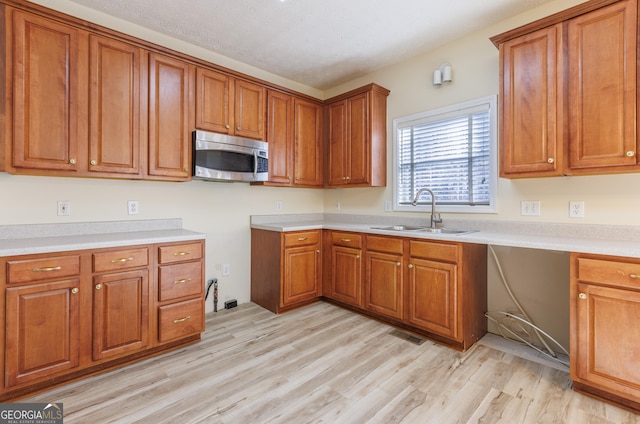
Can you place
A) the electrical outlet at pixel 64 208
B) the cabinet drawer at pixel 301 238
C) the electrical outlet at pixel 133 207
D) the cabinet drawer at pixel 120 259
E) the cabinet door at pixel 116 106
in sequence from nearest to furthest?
the cabinet drawer at pixel 120 259
the cabinet door at pixel 116 106
the electrical outlet at pixel 64 208
the electrical outlet at pixel 133 207
the cabinet drawer at pixel 301 238

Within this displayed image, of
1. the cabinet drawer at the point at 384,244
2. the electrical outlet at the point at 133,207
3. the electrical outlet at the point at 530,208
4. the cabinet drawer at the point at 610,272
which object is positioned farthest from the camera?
the cabinet drawer at the point at 384,244

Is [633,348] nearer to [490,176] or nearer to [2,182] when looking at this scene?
[490,176]

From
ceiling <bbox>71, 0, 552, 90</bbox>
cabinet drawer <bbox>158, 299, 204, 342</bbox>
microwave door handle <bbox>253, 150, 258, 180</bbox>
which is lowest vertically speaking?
cabinet drawer <bbox>158, 299, 204, 342</bbox>

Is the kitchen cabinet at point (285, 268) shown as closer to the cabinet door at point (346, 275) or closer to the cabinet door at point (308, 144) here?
the cabinet door at point (346, 275)

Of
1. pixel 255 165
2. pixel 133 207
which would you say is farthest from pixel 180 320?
pixel 255 165

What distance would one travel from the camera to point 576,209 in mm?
2232

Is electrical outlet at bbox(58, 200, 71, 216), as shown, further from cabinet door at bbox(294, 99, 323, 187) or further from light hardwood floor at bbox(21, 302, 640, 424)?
cabinet door at bbox(294, 99, 323, 187)

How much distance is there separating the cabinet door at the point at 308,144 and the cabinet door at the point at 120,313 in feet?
6.31

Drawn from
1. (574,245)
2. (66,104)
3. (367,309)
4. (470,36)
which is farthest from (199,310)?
(470,36)

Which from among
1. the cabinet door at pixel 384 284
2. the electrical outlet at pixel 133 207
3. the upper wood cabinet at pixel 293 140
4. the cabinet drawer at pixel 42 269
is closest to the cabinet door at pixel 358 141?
the upper wood cabinet at pixel 293 140

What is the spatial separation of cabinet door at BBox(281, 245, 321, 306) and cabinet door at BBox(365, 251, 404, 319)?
650mm

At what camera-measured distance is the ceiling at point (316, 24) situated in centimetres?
234

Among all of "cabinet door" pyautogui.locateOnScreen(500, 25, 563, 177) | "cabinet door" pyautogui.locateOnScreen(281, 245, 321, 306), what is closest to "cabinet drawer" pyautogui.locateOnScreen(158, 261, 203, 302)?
"cabinet door" pyautogui.locateOnScreen(281, 245, 321, 306)

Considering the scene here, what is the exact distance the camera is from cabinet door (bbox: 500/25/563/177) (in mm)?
2062
